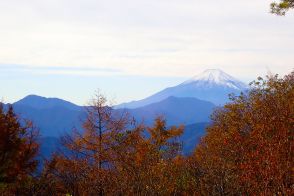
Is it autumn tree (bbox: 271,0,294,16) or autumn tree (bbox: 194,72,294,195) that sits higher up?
autumn tree (bbox: 271,0,294,16)

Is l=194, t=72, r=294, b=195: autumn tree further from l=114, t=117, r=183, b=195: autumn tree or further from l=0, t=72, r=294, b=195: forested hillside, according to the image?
l=114, t=117, r=183, b=195: autumn tree

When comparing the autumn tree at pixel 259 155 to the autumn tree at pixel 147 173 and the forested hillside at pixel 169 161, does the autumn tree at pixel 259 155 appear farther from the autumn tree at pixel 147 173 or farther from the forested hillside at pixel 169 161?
the autumn tree at pixel 147 173

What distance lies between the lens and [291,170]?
16.8 metres

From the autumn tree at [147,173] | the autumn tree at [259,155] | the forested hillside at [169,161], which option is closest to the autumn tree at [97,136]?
the forested hillside at [169,161]

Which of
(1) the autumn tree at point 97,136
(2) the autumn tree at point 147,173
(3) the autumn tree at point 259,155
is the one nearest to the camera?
(3) the autumn tree at point 259,155

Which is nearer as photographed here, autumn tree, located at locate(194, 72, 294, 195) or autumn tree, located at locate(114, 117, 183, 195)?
autumn tree, located at locate(194, 72, 294, 195)

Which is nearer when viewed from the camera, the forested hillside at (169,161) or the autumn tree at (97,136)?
the forested hillside at (169,161)

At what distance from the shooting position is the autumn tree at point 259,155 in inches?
656

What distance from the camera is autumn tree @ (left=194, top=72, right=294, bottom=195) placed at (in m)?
16.7

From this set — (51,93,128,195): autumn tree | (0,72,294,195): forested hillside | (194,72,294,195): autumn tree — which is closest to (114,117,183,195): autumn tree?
(0,72,294,195): forested hillside

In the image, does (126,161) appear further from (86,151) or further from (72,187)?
(86,151)

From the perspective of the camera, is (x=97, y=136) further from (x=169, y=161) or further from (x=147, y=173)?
(x=147, y=173)

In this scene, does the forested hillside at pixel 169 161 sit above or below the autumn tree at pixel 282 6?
below

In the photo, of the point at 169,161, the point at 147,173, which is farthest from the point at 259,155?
the point at 169,161
